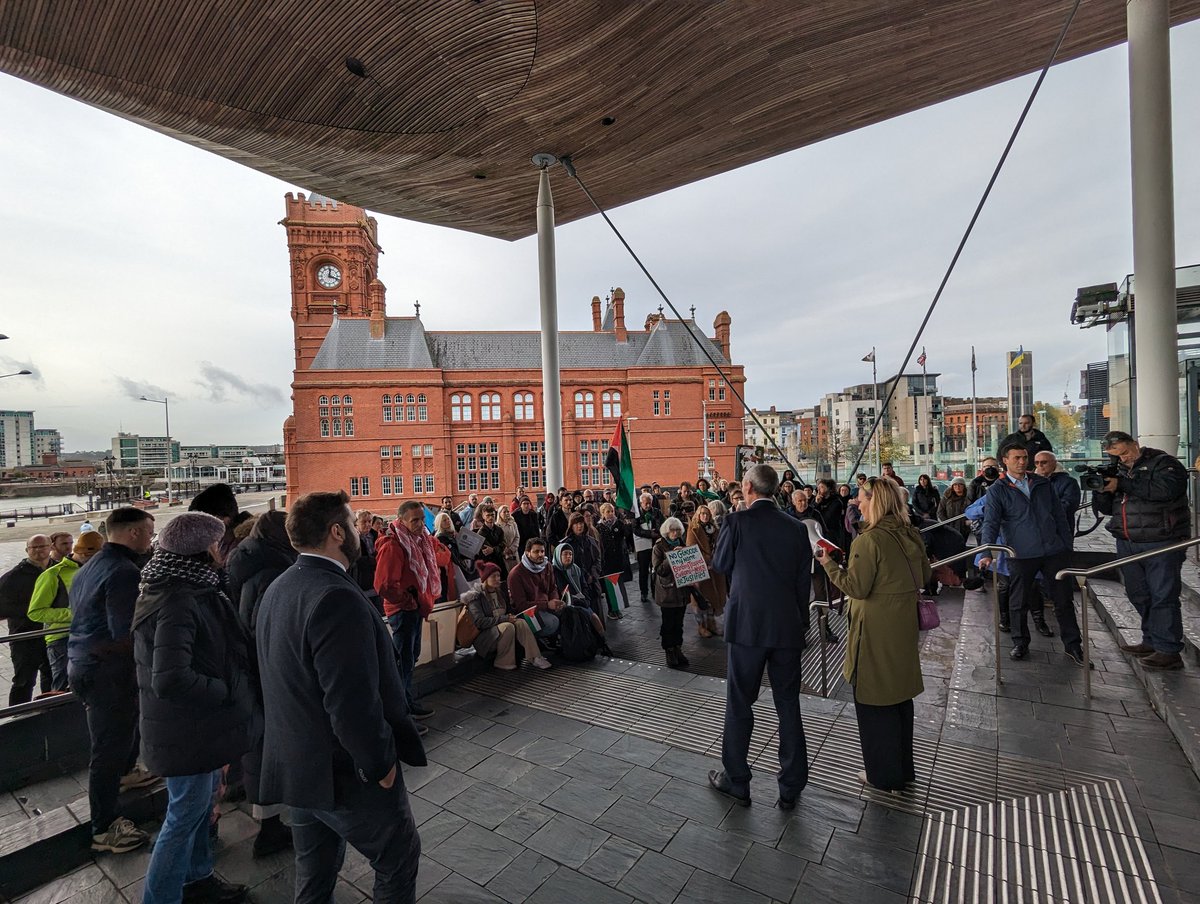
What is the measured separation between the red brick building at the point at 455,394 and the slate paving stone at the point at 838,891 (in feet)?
126

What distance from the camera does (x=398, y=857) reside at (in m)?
1.99

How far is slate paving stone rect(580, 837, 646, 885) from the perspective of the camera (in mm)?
2680

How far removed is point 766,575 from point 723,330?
45357 millimetres

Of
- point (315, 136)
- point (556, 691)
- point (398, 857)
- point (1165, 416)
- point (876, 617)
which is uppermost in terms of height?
point (315, 136)

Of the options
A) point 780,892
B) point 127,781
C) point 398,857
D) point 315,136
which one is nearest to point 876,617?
point 780,892

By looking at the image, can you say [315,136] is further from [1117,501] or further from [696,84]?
[1117,501]

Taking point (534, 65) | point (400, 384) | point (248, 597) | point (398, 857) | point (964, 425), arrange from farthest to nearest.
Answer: point (964, 425)
point (400, 384)
point (534, 65)
point (248, 597)
point (398, 857)

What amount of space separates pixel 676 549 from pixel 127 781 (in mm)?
4777

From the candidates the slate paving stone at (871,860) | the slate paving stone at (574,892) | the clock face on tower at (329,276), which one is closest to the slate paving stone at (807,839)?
the slate paving stone at (871,860)

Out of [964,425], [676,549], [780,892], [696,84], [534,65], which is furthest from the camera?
[964,425]

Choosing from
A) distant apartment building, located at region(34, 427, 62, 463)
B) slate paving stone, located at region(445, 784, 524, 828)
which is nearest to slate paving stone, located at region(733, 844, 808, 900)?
slate paving stone, located at region(445, 784, 524, 828)

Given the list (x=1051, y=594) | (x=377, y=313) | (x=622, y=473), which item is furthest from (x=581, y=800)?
(x=377, y=313)

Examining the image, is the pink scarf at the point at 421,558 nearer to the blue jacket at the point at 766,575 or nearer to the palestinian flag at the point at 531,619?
the palestinian flag at the point at 531,619

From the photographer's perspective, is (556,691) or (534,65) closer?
(556,691)
